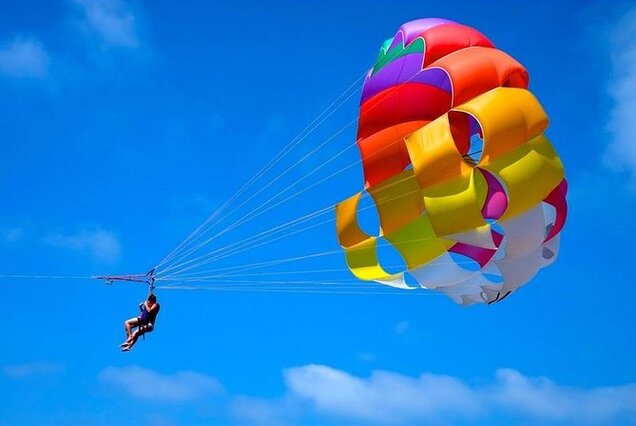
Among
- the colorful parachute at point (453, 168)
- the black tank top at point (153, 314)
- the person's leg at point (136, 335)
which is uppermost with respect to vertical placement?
the colorful parachute at point (453, 168)

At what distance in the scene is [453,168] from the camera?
16.1 metres

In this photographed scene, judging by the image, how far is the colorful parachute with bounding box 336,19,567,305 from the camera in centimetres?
1605

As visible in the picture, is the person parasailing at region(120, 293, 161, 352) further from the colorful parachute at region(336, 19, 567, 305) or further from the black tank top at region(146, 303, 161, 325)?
the colorful parachute at region(336, 19, 567, 305)

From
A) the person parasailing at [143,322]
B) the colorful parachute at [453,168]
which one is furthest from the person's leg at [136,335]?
the colorful parachute at [453,168]

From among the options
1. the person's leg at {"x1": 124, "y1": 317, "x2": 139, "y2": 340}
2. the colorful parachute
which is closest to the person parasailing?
the person's leg at {"x1": 124, "y1": 317, "x2": 139, "y2": 340}

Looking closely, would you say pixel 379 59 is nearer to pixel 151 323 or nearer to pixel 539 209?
pixel 539 209

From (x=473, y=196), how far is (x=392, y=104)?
3136 millimetres

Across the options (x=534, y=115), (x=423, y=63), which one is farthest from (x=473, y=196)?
(x=423, y=63)

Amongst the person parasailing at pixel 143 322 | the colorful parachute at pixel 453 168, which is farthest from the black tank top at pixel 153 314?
the colorful parachute at pixel 453 168

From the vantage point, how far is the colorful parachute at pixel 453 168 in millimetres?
16047

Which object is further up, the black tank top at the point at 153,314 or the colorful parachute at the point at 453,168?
the colorful parachute at the point at 453,168

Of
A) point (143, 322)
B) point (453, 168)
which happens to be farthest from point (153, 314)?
point (453, 168)

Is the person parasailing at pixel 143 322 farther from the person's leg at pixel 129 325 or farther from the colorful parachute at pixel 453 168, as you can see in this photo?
the colorful parachute at pixel 453 168

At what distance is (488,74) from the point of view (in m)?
16.7
